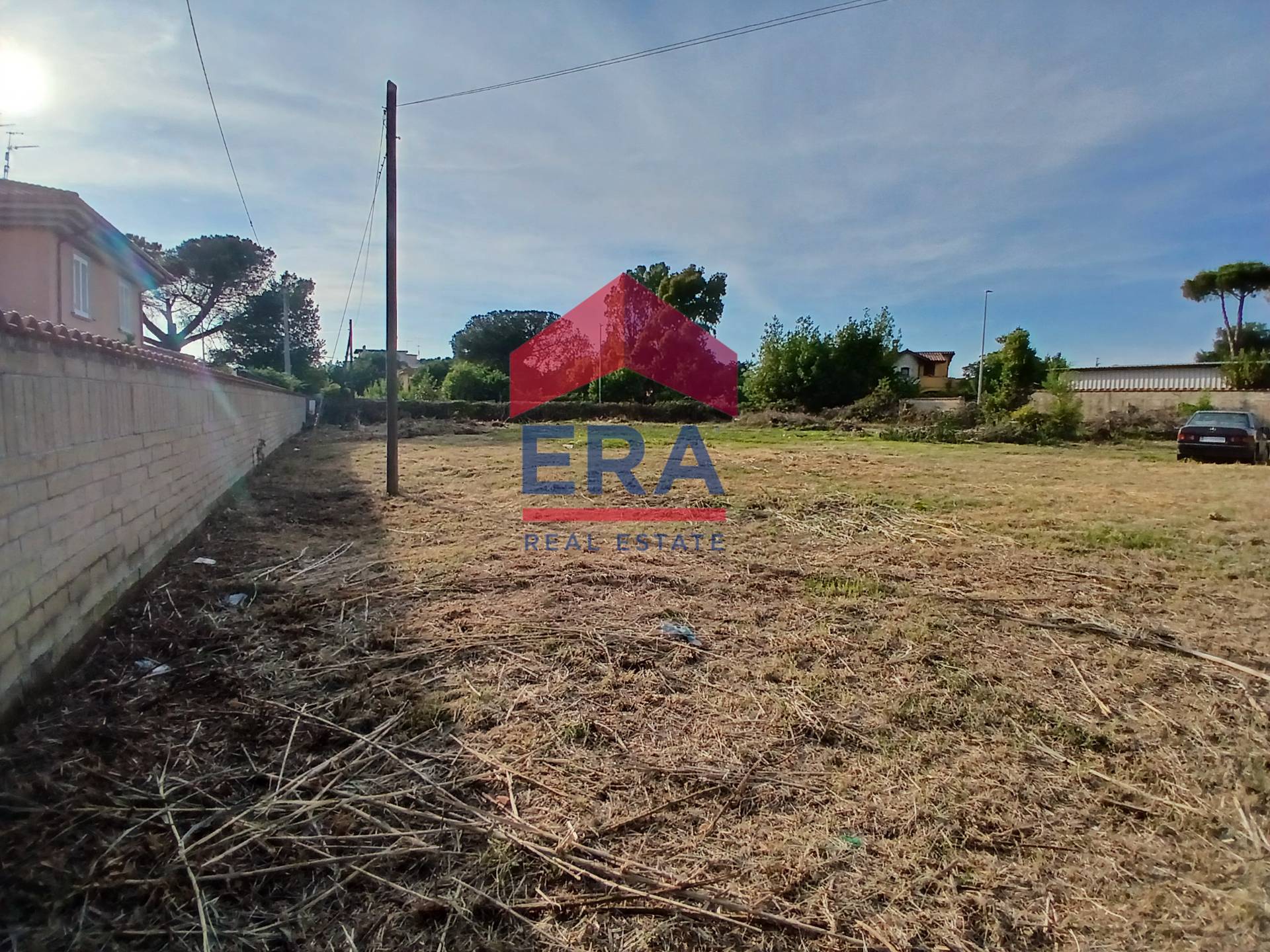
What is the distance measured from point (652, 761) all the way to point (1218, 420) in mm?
16084

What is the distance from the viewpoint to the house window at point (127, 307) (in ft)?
39.9

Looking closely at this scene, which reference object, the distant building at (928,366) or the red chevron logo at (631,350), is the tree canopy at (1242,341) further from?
the red chevron logo at (631,350)

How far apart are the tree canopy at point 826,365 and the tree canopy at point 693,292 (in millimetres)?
6932

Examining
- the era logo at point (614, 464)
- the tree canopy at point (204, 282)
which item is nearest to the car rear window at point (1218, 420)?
the era logo at point (614, 464)

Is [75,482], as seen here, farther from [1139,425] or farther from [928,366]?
[928,366]

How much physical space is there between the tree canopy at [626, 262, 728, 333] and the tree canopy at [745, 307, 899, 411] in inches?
273

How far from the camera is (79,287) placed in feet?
33.7

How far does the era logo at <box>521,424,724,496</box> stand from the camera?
8688 mm

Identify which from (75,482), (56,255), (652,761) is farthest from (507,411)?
(652,761)

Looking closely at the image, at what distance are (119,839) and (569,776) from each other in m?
1.29

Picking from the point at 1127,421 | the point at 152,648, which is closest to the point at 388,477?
the point at 152,648

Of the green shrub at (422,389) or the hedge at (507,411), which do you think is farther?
the green shrub at (422,389)
